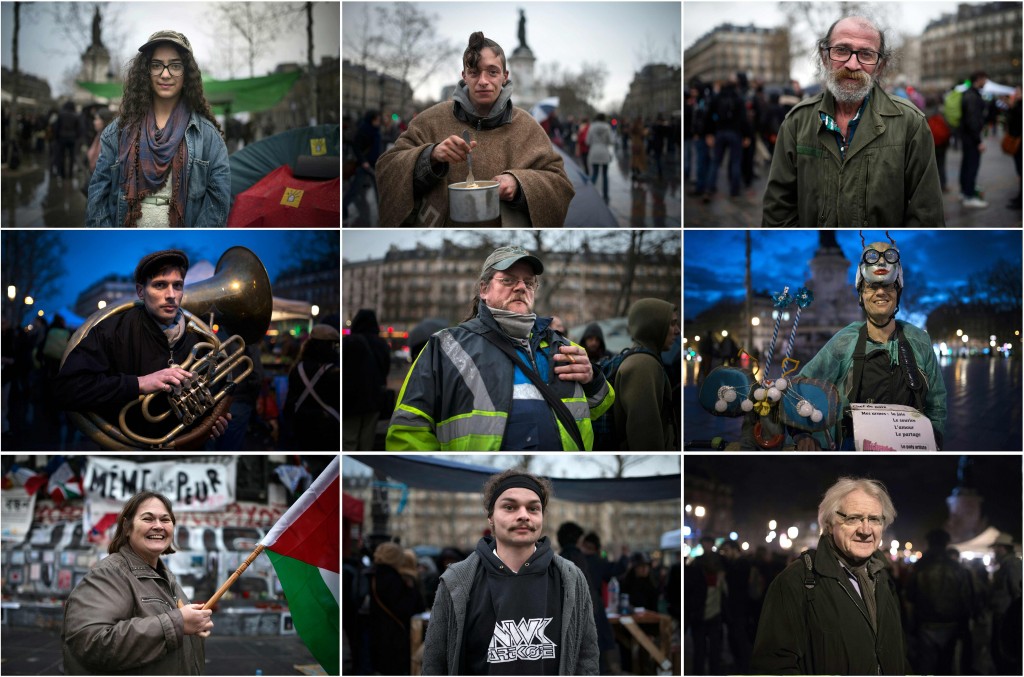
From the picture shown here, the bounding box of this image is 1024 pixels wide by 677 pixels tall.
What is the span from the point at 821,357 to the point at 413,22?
2875 mm

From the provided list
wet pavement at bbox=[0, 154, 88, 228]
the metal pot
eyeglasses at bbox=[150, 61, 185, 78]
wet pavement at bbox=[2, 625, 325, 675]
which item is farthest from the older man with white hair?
wet pavement at bbox=[0, 154, 88, 228]

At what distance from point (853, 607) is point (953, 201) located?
2654mm

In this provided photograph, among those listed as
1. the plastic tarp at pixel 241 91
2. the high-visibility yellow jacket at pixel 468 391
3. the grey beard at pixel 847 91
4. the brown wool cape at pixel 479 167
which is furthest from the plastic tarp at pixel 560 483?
the grey beard at pixel 847 91

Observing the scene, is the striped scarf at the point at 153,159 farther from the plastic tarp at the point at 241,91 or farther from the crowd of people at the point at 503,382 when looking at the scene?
the crowd of people at the point at 503,382

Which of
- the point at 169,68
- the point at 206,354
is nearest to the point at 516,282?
the point at 206,354

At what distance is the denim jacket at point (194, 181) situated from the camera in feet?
24.8

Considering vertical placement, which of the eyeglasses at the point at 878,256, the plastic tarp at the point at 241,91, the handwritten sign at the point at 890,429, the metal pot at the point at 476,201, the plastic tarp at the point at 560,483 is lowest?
the plastic tarp at the point at 560,483

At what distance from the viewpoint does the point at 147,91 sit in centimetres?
760

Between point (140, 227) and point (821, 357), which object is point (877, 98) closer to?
point (821, 357)

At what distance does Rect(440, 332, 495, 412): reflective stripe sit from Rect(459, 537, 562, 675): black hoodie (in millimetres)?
664

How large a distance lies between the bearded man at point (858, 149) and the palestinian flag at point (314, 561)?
2.84 metres

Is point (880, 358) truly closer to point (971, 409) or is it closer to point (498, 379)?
point (971, 409)

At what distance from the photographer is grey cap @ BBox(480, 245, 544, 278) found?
678 cm

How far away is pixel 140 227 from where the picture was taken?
7.64 metres
